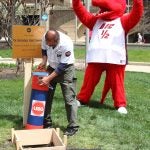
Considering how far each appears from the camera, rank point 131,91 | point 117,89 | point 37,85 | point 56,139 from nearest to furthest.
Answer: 1. point 56,139
2. point 37,85
3. point 117,89
4. point 131,91

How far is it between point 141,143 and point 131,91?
4661mm

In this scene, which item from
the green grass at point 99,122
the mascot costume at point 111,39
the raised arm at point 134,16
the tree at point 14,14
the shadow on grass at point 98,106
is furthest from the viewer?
the tree at point 14,14

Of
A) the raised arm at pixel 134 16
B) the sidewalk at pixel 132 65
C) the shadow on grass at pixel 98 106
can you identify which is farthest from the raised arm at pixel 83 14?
the sidewalk at pixel 132 65

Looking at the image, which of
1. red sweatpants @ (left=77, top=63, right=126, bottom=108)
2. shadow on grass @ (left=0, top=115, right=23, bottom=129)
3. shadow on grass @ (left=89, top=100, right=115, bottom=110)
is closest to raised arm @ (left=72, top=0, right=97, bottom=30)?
red sweatpants @ (left=77, top=63, right=126, bottom=108)

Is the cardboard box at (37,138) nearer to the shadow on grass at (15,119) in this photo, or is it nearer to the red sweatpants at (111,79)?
the shadow on grass at (15,119)

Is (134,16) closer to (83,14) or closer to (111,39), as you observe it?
(111,39)

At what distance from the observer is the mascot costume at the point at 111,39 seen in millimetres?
7957

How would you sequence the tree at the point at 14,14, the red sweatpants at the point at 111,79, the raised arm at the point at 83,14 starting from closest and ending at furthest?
1. the red sweatpants at the point at 111,79
2. the raised arm at the point at 83,14
3. the tree at the point at 14,14

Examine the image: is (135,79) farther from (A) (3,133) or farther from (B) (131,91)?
(A) (3,133)

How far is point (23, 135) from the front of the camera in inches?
247

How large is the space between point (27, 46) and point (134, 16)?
1893 millimetres

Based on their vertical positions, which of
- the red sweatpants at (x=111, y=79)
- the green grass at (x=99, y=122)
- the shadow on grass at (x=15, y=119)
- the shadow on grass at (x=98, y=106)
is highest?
the red sweatpants at (x=111, y=79)

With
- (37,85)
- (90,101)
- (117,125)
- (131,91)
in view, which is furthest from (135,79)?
(37,85)

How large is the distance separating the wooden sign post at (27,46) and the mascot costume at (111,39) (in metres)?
1.35
